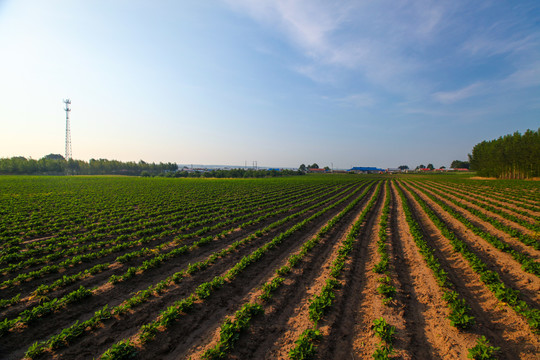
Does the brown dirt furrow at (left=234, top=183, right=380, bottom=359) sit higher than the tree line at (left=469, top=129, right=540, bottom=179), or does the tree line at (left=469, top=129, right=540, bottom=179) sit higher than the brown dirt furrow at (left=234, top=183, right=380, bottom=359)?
the tree line at (left=469, top=129, right=540, bottom=179)

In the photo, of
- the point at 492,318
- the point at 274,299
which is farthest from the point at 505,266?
the point at 274,299

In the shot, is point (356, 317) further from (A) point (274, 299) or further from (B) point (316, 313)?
(A) point (274, 299)

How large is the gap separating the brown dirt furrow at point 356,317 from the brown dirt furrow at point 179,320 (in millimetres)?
3389

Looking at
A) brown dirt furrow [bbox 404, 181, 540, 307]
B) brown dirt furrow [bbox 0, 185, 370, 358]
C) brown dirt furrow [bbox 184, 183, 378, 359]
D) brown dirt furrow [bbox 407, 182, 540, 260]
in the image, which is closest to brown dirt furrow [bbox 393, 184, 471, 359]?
brown dirt furrow [bbox 404, 181, 540, 307]

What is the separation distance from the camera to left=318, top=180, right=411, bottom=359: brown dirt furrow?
5.62 meters

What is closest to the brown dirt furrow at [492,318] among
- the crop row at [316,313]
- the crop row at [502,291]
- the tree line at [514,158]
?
the crop row at [502,291]

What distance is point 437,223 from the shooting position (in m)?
17.0

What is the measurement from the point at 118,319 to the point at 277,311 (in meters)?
5.15

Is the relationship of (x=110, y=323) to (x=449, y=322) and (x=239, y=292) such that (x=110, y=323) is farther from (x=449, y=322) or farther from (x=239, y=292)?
(x=449, y=322)

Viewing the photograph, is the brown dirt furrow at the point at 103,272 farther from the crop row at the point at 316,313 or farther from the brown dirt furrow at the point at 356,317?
the brown dirt furrow at the point at 356,317

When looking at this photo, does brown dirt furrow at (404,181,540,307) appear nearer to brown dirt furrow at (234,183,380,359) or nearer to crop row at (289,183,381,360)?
crop row at (289,183,381,360)

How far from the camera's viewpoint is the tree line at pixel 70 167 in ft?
352

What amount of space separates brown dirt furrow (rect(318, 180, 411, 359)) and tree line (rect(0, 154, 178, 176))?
14455cm

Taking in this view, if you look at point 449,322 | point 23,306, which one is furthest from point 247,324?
point 23,306
